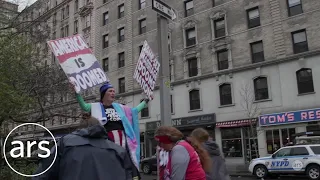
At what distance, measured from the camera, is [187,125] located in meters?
30.7

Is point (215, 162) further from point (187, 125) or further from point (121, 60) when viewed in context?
point (121, 60)

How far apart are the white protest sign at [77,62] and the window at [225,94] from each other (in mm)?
24492

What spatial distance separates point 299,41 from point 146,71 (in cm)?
2282

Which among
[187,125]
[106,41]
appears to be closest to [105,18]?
[106,41]

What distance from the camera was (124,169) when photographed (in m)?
3.22

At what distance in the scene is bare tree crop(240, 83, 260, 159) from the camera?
86.5ft

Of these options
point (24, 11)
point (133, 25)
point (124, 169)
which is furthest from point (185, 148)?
point (133, 25)

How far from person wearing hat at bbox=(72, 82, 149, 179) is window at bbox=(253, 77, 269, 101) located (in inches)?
933

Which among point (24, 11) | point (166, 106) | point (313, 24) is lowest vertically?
point (166, 106)

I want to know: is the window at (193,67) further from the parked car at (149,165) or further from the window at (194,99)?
the parked car at (149,165)

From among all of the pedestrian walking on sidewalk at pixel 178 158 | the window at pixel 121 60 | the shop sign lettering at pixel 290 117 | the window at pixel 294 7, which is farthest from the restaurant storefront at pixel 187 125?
the pedestrian walking on sidewalk at pixel 178 158

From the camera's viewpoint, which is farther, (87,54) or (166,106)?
(166,106)

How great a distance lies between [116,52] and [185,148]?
35443mm

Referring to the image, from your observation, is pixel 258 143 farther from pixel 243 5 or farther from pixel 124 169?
pixel 124 169
